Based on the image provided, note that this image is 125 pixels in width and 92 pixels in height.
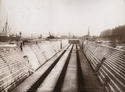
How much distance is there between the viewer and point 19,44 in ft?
41.0

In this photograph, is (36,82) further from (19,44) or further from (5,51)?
(19,44)

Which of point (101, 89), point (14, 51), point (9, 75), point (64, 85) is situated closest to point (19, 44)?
point (14, 51)

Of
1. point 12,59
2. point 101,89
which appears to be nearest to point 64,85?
point 101,89

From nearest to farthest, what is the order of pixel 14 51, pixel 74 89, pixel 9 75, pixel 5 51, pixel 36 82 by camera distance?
pixel 9 75 < pixel 74 89 < pixel 5 51 < pixel 36 82 < pixel 14 51

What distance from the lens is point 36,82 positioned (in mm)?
9977

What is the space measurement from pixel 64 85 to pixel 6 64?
3964 mm

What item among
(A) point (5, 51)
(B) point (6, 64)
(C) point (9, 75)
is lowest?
(C) point (9, 75)

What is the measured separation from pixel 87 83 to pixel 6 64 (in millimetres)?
5612

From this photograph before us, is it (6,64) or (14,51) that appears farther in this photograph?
(14,51)

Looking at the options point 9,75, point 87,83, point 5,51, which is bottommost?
point 87,83

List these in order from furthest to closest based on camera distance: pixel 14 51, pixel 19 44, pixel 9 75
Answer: pixel 19 44 < pixel 14 51 < pixel 9 75

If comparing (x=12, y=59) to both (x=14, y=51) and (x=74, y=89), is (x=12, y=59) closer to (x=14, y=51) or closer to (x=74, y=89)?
(x=14, y=51)

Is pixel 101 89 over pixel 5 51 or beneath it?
beneath

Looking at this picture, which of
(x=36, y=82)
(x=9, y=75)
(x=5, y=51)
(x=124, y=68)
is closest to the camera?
(x=124, y=68)
